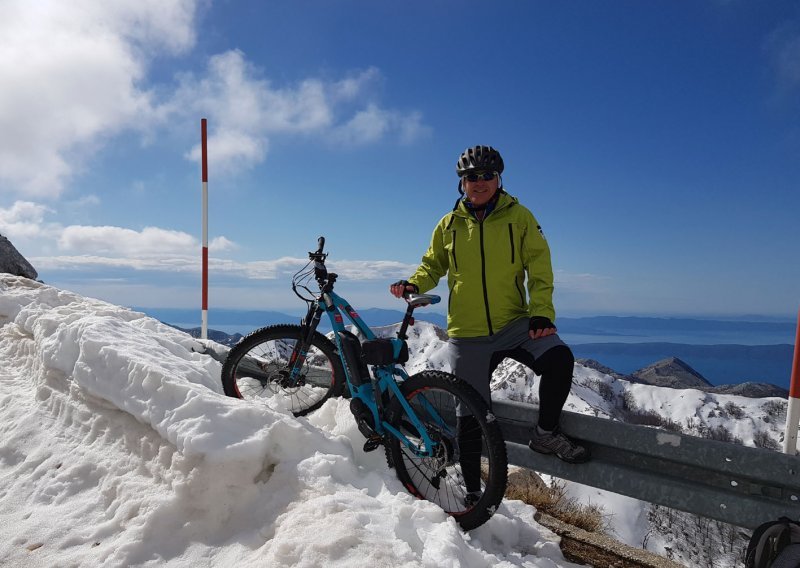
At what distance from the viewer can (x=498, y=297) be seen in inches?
133

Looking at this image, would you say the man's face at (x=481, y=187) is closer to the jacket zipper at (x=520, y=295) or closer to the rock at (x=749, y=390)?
the jacket zipper at (x=520, y=295)

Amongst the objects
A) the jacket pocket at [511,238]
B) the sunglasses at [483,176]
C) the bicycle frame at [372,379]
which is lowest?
the bicycle frame at [372,379]

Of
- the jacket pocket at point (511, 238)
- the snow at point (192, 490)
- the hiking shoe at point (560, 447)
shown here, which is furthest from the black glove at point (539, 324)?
the snow at point (192, 490)

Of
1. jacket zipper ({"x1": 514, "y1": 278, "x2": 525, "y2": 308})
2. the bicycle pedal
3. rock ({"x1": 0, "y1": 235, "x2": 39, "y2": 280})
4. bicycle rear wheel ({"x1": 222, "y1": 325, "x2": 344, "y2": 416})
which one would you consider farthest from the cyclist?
rock ({"x1": 0, "y1": 235, "x2": 39, "y2": 280})

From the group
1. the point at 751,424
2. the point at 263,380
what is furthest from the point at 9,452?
the point at 751,424

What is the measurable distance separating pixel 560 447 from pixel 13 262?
1149cm

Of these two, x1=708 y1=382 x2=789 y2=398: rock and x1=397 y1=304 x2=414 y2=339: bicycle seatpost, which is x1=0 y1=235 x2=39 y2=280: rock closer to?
x1=397 y1=304 x2=414 y2=339: bicycle seatpost

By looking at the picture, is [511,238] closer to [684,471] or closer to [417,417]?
[417,417]

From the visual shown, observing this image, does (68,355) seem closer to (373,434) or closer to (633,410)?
(373,434)

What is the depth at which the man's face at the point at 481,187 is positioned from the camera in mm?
3471

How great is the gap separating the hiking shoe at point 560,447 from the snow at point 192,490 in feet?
1.62

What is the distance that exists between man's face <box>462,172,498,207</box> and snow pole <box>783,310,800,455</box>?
2326 millimetres

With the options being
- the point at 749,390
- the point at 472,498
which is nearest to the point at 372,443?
the point at 472,498

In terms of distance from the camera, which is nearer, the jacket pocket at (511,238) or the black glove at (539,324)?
the black glove at (539,324)
